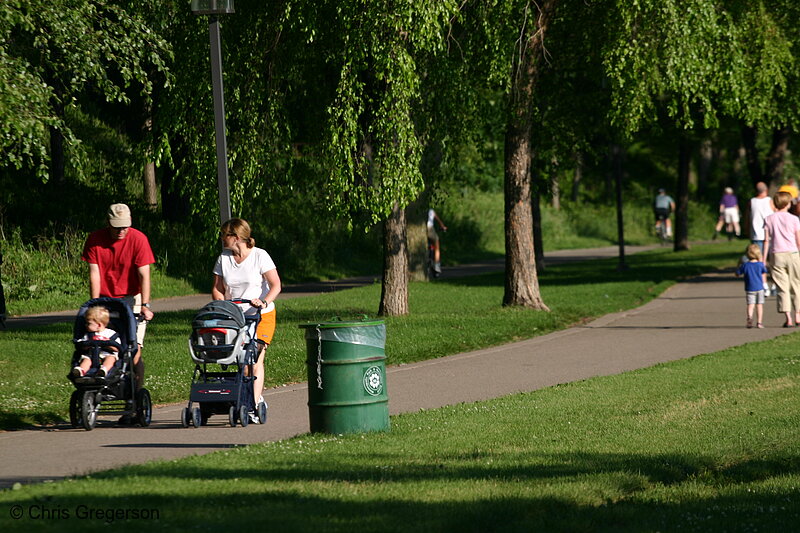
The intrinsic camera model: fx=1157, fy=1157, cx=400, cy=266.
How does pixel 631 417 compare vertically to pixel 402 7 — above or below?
below

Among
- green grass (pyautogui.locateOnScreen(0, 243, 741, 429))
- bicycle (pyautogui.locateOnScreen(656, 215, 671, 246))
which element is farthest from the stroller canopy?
bicycle (pyautogui.locateOnScreen(656, 215, 671, 246))

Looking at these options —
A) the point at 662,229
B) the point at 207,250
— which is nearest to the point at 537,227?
the point at 207,250

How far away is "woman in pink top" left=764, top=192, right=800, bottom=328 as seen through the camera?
18.9m

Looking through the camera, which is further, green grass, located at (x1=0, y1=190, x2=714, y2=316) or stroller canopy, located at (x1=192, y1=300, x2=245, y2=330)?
green grass, located at (x1=0, y1=190, x2=714, y2=316)

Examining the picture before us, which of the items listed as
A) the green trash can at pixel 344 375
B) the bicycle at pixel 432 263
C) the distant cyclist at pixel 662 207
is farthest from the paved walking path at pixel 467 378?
the distant cyclist at pixel 662 207

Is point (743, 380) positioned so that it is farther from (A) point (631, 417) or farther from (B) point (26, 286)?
(B) point (26, 286)

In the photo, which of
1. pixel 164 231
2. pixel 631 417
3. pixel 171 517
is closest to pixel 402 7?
pixel 631 417

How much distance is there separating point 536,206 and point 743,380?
20.1m

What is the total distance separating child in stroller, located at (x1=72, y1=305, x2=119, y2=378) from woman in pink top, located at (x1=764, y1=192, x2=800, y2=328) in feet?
39.4

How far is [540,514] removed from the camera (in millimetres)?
6602

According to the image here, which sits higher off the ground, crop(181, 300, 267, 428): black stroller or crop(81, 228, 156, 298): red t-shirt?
crop(81, 228, 156, 298): red t-shirt

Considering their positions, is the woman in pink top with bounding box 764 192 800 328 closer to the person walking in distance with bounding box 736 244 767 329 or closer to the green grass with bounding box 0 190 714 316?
the person walking in distance with bounding box 736 244 767 329

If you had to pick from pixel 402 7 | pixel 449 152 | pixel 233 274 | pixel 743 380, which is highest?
pixel 402 7

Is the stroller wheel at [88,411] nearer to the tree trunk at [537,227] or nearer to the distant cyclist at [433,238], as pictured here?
the tree trunk at [537,227]
